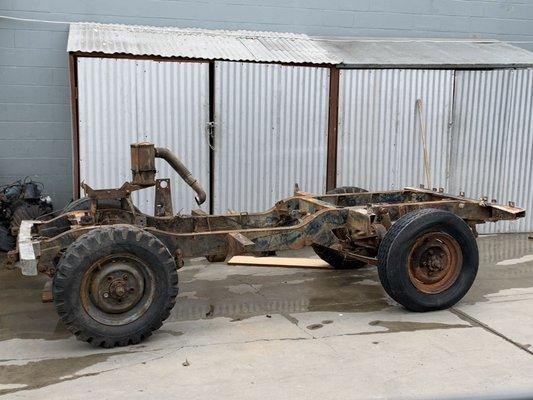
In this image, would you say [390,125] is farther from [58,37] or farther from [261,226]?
[58,37]

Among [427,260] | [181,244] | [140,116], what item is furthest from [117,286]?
[140,116]

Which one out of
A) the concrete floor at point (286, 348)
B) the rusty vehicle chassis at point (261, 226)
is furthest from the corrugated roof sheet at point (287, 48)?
the concrete floor at point (286, 348)

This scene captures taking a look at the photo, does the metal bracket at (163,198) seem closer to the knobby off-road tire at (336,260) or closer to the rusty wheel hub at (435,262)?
the knobby off-road tire at (336,260)

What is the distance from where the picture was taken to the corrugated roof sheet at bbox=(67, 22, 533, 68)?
7965 millimetres

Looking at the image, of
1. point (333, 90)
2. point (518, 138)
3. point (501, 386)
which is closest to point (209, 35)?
point (333, 90)

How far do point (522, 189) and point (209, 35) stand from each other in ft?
17.2

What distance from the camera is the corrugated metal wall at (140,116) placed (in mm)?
7746

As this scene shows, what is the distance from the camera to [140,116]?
798 centimetres

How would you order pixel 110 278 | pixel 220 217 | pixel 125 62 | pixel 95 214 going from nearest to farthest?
pixel 110 278 < pixel 95 214 < pixel 220 217 < pixel 125 62

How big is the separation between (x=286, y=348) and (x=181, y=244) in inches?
49.5

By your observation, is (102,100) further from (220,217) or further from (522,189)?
(522,189)

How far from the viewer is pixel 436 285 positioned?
5891 mm

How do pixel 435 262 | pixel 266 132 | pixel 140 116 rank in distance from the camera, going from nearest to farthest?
pixel 435 262
pixel 140 116
pixel 266 132

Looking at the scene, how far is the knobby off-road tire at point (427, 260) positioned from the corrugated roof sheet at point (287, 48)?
349 cm
